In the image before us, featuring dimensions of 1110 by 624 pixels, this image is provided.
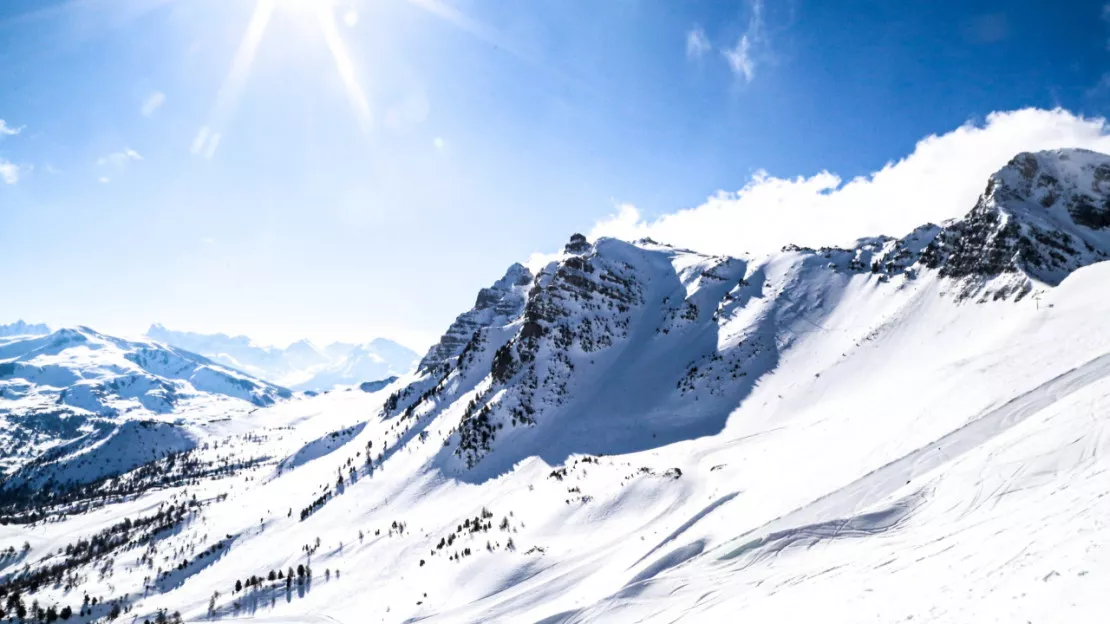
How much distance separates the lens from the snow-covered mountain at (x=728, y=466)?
69.8ft

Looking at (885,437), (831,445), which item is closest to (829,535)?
(885,437)

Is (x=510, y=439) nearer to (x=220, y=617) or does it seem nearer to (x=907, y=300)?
(x=220, y=617)

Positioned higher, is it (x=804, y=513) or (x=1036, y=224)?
(x=1036, y=224)

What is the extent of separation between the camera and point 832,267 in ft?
377

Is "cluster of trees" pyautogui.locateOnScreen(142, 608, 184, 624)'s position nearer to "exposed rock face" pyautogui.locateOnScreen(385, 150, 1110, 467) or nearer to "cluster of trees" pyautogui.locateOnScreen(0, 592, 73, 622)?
"cluster of trees" pyautogui.locateOnScreen(0, 592, 73, 622)

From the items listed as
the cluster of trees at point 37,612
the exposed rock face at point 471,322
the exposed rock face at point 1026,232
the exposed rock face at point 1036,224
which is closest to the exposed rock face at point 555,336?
the exposed rock face at point 471,322

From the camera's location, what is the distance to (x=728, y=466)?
2110 inches

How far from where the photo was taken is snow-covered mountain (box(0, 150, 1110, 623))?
2128 centimetres

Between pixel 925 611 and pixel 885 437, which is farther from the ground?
pixel 885 437

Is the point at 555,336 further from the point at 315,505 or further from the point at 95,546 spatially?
the point at 95,546

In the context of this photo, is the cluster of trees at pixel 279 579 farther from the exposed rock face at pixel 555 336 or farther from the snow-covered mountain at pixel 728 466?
the exposed rock face at pixel 555 336

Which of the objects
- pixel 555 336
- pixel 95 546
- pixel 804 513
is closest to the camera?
pixel 804 513

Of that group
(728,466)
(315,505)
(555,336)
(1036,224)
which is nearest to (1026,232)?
(1036,224)

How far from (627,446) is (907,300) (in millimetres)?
54705
